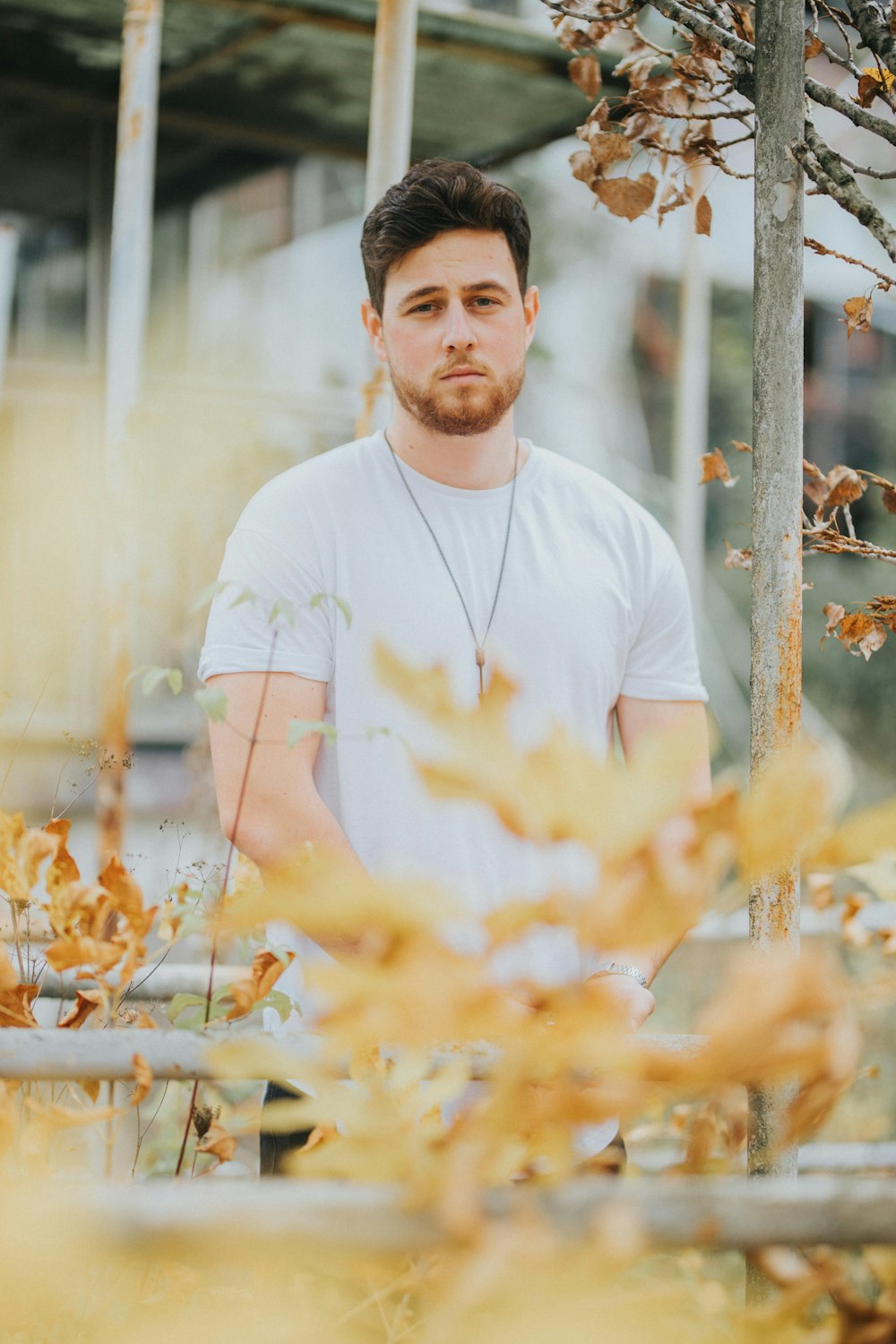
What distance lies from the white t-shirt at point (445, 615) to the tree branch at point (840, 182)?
2.00 ft

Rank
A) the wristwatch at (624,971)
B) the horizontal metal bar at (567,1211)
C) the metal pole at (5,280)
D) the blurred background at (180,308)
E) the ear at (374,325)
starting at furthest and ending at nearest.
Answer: the metal pole at (5,280), the blurred background at (180,308), the ear at (374,325), the wristwatch at (624,971), the horizontal metal bar at (567,1211)

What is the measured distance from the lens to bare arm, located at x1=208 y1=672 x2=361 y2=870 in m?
1.47

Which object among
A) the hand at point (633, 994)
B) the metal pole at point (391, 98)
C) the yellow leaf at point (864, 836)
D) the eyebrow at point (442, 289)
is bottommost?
the hand at point (633, 994)

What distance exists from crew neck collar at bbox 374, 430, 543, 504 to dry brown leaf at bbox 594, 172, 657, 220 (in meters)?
0.44

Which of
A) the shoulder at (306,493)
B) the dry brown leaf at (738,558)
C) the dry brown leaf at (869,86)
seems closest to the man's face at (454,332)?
the shoulder at (306,493)

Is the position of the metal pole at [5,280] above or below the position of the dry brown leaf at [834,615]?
above

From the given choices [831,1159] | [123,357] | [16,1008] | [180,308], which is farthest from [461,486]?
[180,308]

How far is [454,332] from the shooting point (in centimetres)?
168

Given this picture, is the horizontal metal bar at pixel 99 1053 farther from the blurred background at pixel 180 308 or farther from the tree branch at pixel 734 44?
the blurred background at pixel 180 308

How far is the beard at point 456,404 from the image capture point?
1707 millimetres

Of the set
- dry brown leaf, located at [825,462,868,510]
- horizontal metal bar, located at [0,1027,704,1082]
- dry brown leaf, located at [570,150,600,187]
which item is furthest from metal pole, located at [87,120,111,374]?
horizontal metal bar, located at [0,1027,704,1082]

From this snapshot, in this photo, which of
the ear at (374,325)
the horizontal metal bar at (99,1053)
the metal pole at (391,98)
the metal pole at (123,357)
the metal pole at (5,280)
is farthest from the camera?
the metal pole at (5,280)

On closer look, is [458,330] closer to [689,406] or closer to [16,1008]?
[16,1008]

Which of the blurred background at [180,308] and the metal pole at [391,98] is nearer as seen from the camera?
the metal pole at [391,98]
